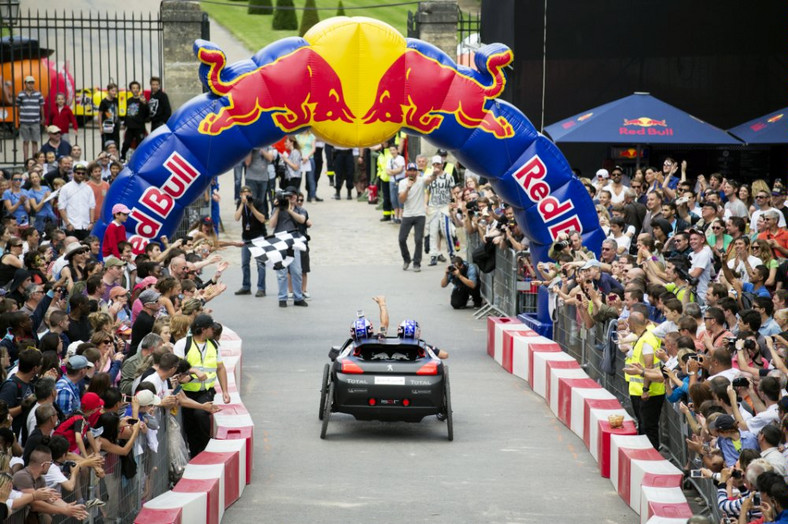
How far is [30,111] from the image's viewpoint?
25.6 m

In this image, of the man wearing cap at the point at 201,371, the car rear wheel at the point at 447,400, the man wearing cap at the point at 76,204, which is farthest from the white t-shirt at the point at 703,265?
the man wearing cap at the point at 76,204

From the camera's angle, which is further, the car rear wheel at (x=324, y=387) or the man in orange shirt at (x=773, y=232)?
the man in orange shirt at (x=773, y=232)

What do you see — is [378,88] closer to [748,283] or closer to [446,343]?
[446,343]

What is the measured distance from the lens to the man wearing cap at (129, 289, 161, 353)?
514 inches

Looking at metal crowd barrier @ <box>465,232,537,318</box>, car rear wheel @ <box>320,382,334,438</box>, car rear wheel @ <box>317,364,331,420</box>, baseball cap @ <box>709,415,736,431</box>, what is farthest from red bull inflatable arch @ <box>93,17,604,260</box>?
baseball cap @ <box>709,415,736,431</box>

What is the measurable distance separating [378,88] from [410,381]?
533 centimetres

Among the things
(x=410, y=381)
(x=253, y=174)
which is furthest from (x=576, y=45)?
(x=410, y=381)

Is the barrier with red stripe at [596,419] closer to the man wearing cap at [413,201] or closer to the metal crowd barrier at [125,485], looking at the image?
the metal crowd barrier at [125,485]

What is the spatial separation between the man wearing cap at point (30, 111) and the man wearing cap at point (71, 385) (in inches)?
634

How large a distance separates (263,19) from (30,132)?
124ft

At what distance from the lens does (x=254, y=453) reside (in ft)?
44.0

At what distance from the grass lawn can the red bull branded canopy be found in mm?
32009

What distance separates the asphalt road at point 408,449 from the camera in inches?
457

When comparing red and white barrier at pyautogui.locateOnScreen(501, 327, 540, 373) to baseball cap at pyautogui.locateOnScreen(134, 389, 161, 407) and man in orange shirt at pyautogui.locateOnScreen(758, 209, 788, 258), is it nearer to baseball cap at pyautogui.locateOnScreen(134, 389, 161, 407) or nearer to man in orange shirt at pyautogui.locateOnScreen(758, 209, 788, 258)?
man in orange shirt at pyautogui.locateOnScreen(758, 209, 788, 258)
